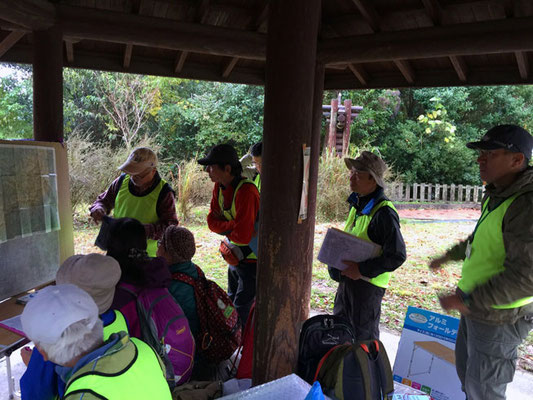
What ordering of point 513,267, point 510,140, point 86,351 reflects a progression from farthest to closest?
point 510,140 → point 513,267 → point 86,351

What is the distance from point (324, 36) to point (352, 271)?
2573mm

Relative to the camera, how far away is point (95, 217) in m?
3.32

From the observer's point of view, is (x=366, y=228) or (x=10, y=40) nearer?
(x=366, y=228)

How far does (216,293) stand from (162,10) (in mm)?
2845

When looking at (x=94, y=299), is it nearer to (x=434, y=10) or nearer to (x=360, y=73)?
(x=434, y=10)

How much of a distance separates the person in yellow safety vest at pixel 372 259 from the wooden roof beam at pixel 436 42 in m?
1.02

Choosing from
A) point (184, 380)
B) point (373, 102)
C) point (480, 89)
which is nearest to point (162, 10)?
point (184, 380)

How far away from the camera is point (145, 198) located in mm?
3367

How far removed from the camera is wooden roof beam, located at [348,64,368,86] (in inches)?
180

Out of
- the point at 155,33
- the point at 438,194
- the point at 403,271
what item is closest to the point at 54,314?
the point at 155,33

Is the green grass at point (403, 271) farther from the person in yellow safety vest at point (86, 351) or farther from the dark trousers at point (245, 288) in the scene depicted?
the person in yellow safety vest at point (86, 351)

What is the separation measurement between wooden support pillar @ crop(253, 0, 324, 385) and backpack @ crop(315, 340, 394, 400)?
24 centimetres

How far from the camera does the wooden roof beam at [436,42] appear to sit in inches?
116

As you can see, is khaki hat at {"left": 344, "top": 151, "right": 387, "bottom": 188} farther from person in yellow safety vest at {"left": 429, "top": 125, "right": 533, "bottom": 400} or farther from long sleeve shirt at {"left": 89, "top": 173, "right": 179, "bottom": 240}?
long sleeve shirt at {"left": 89, "top": 173, "right": 179, "bottom": 240}
